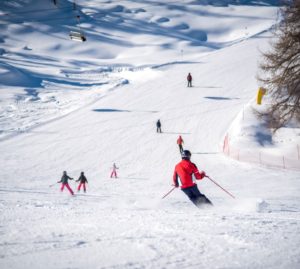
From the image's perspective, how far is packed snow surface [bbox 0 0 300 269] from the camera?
3855 mm

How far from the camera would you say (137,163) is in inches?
812

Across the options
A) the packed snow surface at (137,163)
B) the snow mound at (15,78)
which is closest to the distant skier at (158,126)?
the packed snow surface at (137,163)

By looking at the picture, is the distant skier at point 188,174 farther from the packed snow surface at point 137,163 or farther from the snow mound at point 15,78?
the snow mound at point 15,78

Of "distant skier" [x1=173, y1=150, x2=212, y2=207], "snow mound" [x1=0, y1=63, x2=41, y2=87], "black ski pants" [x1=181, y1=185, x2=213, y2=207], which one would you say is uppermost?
"snow mound" [x1=0, y1=63, x2=41, y2=87]

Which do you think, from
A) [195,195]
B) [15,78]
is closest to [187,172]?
[195,195]

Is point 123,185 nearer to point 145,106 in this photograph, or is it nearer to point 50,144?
point 50,144

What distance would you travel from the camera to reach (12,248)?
3916 mm

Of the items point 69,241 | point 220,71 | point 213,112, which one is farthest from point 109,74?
point 69,241

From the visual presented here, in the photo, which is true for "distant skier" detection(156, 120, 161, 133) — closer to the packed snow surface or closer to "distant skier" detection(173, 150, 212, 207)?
the packed snow surface

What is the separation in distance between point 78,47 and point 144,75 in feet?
157

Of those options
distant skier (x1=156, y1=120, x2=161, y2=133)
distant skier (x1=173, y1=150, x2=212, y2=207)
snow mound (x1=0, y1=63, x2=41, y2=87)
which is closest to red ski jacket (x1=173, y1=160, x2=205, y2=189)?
distant skier (x1=173, y1=150, x2=212, y2=207)

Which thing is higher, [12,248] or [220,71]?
[220,71]

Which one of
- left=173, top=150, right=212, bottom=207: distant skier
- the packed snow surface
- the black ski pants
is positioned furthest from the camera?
the black ski pants

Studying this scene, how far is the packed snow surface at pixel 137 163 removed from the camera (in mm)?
3855
